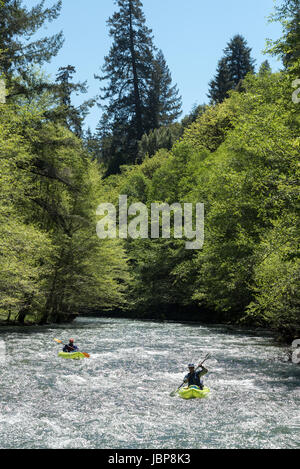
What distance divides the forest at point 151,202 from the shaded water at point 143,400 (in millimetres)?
3119

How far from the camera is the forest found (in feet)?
58.1

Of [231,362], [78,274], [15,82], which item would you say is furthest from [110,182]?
[231,362]

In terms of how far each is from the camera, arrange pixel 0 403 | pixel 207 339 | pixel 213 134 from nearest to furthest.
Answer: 1. pixel 0 403
2. pixel 207 339
3. pixel 213 134

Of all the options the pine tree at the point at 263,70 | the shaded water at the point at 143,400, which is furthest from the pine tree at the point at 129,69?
the shaded water at the point at 143,400

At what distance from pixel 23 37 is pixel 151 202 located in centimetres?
2538

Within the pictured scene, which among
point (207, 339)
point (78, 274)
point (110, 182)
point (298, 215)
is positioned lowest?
point (207, 339)

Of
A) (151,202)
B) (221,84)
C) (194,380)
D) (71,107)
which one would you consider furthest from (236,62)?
(194,380)

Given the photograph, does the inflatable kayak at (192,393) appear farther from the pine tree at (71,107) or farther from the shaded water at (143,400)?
the pine tree at (71,107)

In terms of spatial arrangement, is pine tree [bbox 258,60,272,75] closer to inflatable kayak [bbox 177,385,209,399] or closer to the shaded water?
the shaded water

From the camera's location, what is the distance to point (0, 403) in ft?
37.2

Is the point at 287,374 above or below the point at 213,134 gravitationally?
below

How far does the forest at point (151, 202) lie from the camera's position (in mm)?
17719

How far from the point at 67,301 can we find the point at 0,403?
21.9 m
